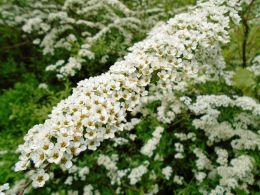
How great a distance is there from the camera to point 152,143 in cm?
364

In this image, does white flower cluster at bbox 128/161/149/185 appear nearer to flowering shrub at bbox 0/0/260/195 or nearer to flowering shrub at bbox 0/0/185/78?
flowering shrub at bbox 0/0/260/195

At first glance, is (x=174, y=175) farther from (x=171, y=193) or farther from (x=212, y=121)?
(x=212, y=121)

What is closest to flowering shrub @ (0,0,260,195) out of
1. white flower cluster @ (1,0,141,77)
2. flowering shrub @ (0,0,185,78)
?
flowering shrub @ (0,0,185,78)

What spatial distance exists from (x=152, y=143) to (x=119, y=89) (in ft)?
4.59

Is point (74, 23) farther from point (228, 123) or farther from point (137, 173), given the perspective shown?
point (228, 123)

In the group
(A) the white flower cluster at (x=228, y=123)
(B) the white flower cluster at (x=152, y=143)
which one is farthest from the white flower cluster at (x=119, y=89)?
(B) the white flower cluster at (x=152, y=143)

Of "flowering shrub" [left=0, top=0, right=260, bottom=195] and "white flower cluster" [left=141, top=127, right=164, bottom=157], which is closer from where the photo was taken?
"flowering shrub" [left=0, top=0, right=260, bottom=195]

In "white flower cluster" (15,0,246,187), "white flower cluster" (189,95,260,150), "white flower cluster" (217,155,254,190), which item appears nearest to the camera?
"white flower cluster" (15,0,246,187)

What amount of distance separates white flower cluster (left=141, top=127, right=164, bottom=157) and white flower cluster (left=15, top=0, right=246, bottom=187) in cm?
85

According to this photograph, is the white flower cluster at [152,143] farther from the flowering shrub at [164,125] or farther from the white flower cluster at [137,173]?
the white flower cluster at [137,173]

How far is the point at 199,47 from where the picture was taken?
2824mm

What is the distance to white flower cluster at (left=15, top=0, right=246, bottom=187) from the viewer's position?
80.0 inches

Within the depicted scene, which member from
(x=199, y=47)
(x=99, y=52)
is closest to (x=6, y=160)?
(x=99, y=52)

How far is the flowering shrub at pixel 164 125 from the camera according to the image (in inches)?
83.5
